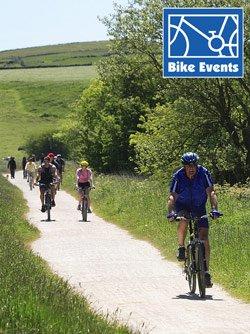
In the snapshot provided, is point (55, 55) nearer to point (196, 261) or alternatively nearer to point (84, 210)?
point (84, 210)

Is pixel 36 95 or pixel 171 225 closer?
pixel 171 225

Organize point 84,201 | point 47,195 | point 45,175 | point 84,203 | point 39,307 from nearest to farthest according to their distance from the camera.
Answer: point 39,307 < point 84,203 < point 84,201 < point 47,195 < point 45,175

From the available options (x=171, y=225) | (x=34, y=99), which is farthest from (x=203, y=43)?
(x=34, y=99)

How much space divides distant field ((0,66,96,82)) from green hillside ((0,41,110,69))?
3582mm

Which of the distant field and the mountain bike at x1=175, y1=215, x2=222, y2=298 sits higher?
the distant field

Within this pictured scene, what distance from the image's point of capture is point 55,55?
16550cm

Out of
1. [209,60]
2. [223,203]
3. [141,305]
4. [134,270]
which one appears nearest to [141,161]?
[209,60]

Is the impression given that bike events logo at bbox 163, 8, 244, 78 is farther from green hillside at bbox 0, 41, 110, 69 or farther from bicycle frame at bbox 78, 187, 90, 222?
green hillside at bbox 0, 41, 110, 69

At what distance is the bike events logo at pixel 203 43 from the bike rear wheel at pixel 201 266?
61.8ft

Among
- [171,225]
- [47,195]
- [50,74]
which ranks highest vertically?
[50,74]

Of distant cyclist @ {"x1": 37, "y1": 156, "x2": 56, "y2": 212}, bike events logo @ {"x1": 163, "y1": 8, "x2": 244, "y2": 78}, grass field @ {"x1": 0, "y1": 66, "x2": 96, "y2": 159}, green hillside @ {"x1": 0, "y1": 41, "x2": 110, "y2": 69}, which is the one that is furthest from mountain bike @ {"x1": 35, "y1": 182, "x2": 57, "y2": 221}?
green hillside @ {"x1": 0, "y1": 41, "x2": 110, "y2": 69}

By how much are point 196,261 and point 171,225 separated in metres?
8.28

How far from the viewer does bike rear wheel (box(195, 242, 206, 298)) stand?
1120cm

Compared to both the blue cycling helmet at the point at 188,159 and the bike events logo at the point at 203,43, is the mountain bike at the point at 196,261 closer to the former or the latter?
the blue cycling helmet at the point at 188,159
